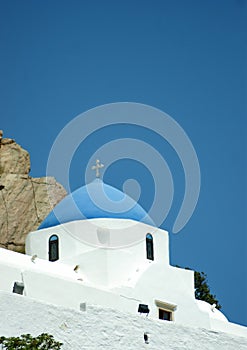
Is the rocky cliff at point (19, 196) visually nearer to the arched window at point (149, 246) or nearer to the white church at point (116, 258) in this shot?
the white church at point (116, 258)

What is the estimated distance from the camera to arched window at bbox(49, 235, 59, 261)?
3812cm

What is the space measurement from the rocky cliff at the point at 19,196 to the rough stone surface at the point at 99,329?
50.1 ft

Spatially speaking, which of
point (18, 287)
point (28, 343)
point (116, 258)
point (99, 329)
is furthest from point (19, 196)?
point (28, 343)

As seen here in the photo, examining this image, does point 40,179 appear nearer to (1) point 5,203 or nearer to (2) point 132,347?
(1) point 5,203

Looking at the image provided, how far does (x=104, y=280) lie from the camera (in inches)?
1448

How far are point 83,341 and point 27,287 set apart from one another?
3.05 metres

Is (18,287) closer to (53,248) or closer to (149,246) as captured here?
(53,248)

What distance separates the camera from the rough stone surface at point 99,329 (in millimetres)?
29828

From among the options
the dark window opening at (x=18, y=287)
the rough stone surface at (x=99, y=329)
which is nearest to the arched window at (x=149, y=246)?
the rough stone surface at (x=99, y=329)

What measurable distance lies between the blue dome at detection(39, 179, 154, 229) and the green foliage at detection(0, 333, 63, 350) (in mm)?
10892

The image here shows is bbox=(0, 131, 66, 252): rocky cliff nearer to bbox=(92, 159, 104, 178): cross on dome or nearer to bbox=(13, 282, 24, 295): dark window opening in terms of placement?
bbox=(92, 159, 104, 178): cross on dome

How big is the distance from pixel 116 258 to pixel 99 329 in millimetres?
5720

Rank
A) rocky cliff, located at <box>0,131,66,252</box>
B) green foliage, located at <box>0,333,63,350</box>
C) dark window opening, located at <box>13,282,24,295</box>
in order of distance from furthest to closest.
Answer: rocky cliff, located at <box>0,131,66,252</box> < dark window opening, located at <box>13,282,24,295</box> < green foliage, located at <box>0,333,63,350</box>

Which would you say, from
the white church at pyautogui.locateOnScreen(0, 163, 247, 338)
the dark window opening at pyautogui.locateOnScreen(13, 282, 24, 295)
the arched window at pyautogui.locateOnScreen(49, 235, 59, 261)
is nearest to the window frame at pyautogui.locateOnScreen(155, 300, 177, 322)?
the white church at pyautogui.locateOnScreen(0, 163, 247, 338)
